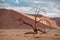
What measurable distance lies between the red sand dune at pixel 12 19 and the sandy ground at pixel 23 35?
57 mm

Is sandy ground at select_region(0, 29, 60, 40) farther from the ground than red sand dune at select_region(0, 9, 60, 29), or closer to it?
closer to it

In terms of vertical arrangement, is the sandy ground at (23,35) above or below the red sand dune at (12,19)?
below

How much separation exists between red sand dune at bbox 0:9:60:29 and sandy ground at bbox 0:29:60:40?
57 millimetres

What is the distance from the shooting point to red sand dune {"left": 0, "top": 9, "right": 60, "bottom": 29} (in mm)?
2408

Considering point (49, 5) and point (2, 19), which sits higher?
point (49, 5)

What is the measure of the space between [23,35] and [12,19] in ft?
0.88

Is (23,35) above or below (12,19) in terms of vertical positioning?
below

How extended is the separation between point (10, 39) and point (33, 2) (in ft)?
1.94

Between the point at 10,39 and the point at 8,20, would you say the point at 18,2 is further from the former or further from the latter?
the point at 10,39

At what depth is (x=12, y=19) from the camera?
242 cm

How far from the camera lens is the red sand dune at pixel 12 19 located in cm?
241

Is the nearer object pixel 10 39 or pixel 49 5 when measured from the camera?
pixel 10 39

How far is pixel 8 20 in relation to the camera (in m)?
2.43

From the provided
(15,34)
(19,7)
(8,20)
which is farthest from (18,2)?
(15,34)
